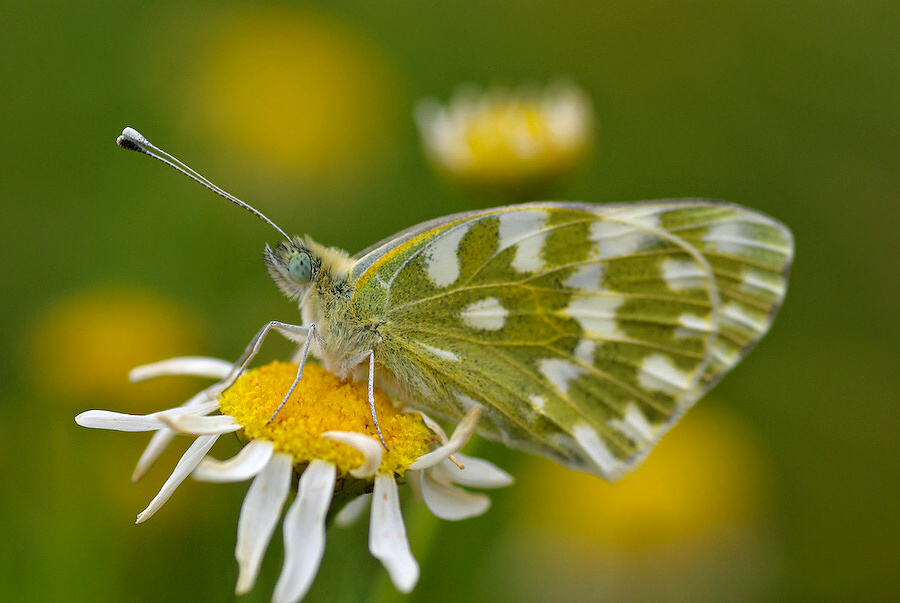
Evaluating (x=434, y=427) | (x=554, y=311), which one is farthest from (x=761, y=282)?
(x=434, y=427)

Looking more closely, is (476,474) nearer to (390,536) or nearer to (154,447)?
(390,536)

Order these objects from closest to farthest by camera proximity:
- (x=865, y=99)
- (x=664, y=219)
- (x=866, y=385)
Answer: (x=664, y=219)
(x=866, y=385)
(x=865, y=99)

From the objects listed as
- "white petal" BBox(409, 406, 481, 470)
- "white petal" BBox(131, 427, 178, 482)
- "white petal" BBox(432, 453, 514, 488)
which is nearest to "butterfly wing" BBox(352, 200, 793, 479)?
"white petal" BBox(432, 453, 514, 488)

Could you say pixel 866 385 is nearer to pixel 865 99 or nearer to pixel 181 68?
pixel 865 99

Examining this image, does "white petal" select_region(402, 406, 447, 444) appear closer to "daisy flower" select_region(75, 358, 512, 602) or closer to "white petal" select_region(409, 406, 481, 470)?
"daisy flower" select_region(75, 358, 512, 602)

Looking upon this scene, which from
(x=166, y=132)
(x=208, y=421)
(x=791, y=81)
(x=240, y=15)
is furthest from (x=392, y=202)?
(x=208, y=421)

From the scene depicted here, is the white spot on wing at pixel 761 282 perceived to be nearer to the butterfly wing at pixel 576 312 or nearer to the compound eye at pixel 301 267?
→ the butterfly wing at pixel 576 312
